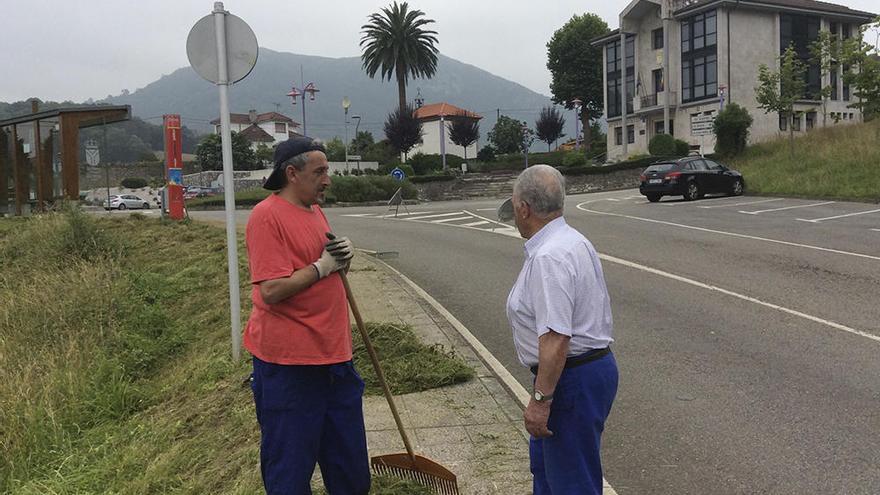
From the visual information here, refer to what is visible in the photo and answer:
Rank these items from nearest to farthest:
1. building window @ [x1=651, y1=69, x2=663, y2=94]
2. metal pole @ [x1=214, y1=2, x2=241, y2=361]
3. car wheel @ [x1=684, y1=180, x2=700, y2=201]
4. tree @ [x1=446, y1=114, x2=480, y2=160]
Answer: metal pole @ [x1=214, y1=2, x2=241, y2=361]
car wheel @ [x1=684, y1=180, x2=700, y2=201]
building window @ [x1=651, y1=69, x2=663, y2=94]
tree @ [x1=446, y1=114, x2=480, y2=160]

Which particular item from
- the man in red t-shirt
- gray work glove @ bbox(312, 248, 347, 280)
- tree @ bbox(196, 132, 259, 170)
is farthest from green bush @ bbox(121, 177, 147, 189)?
gray work glove @ bbox(312, 248, 347, 280)

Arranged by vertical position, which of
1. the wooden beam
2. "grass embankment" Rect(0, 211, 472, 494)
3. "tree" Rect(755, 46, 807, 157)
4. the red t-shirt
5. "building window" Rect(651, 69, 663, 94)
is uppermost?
"building window" Rect(651, 69, 663, 94)

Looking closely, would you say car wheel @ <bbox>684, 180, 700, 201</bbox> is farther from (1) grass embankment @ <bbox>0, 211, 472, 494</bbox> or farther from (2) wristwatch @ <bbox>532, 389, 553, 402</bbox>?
(2) wristwatch @ <bbox>532, 389, 553, 402</bbox>

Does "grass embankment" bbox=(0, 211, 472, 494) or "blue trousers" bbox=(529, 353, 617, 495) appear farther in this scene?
"grass embankment" bbox=(0, 211, 472, 494)

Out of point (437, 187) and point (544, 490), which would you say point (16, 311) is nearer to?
point (544, 490)

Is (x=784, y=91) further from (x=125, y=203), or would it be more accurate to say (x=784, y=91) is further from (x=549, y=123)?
(x=125, y=203)

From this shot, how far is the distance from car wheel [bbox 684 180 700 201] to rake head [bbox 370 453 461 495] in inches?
901

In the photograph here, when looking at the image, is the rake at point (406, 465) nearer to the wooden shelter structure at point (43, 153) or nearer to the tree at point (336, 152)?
the wooden shelter structure at point (43, 153)

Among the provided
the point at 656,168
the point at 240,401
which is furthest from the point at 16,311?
the point at 656,168

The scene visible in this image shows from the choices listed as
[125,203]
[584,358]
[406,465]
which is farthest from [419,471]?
[125,203]

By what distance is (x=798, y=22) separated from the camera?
165ft

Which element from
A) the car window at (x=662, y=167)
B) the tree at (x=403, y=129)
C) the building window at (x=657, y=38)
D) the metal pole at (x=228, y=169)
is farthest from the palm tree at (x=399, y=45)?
the metal pole at (x=228, y=169)

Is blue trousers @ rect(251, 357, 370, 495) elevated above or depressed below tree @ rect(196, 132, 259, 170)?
below

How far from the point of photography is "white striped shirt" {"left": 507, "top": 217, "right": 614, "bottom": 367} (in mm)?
2611
